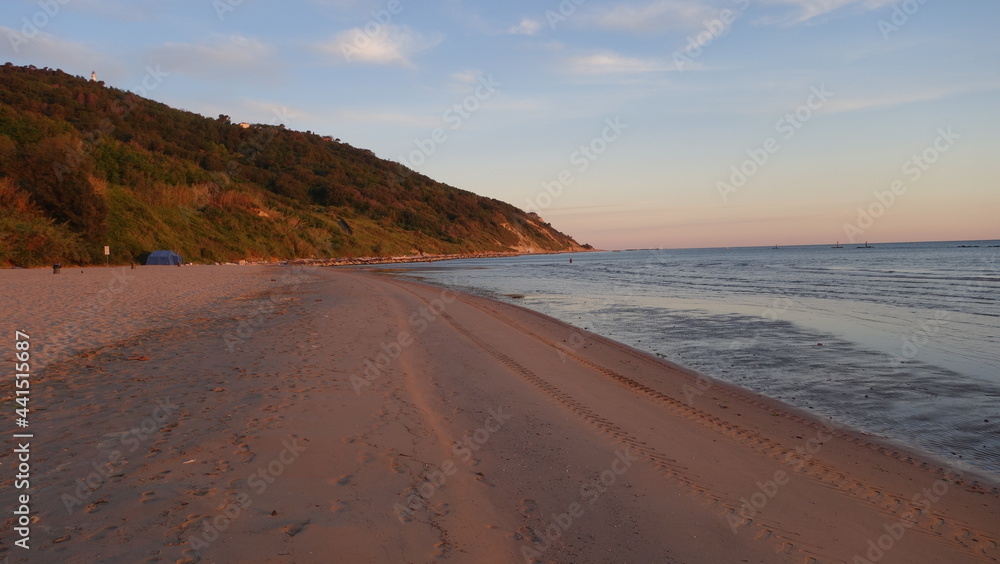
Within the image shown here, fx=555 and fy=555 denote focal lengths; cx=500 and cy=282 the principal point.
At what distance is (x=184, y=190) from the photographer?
49.0m

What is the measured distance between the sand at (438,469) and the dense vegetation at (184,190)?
30376 millimetres

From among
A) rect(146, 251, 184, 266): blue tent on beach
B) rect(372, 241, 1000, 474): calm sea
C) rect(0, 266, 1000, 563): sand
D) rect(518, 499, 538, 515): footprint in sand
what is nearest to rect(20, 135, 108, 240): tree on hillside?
rect(146, 251, 184, 266): blue tent on beach

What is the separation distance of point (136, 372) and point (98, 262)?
111 feet

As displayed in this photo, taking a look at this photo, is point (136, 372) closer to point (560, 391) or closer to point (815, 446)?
point (560, 391)

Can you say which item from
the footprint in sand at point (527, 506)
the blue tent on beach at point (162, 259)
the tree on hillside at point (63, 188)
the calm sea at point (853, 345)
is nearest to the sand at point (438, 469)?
the footprint in sand at point (527, 506)

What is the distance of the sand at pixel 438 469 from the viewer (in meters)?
3.55

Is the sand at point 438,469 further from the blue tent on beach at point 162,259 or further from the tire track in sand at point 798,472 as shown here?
the blue tent on beach at point 162,259

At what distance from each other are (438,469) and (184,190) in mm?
52935

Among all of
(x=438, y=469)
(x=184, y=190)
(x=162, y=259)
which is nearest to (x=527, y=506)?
(x=438, y=469)

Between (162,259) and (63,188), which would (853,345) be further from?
(63,188)

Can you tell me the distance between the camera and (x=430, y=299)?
20984 mm

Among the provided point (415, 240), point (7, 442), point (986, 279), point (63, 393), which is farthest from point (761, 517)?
point (415, 240)

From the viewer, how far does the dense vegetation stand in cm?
3347

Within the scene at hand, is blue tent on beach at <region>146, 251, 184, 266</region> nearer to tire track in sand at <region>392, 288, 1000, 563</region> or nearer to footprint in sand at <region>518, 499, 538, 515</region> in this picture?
tire track in sand at <region>392, 288, 1000, 563</region>
